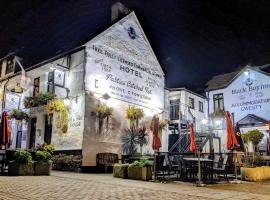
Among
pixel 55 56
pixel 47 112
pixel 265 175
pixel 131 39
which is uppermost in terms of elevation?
pixel 131 39

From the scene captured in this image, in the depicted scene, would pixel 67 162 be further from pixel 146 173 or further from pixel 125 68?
pixel 125 68

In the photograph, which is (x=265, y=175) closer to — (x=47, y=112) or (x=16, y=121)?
(x=47, y=112)

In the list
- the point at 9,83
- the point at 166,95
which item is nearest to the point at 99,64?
the point at 166,95

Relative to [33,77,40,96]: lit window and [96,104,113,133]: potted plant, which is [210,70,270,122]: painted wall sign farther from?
Result: [33,77,40,96]: lit window

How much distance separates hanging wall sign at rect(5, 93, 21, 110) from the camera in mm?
20797

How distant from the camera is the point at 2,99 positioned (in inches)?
870

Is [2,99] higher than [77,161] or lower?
higher

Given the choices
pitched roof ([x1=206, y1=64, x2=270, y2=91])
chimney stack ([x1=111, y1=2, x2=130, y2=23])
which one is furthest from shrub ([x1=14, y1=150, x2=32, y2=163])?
pitched roof ([x1=206, y1=64, x2=270, y2=91])

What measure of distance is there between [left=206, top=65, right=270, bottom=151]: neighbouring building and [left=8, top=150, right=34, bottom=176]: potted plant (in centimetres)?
1844

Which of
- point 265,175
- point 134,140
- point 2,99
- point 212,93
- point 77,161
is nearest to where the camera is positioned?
point 265,175

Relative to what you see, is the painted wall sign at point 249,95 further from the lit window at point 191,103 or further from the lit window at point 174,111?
the lit window at point 174,111

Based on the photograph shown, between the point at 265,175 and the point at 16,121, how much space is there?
16479 mm

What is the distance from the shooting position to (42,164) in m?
12.5

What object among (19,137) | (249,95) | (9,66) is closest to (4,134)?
(19,137)
